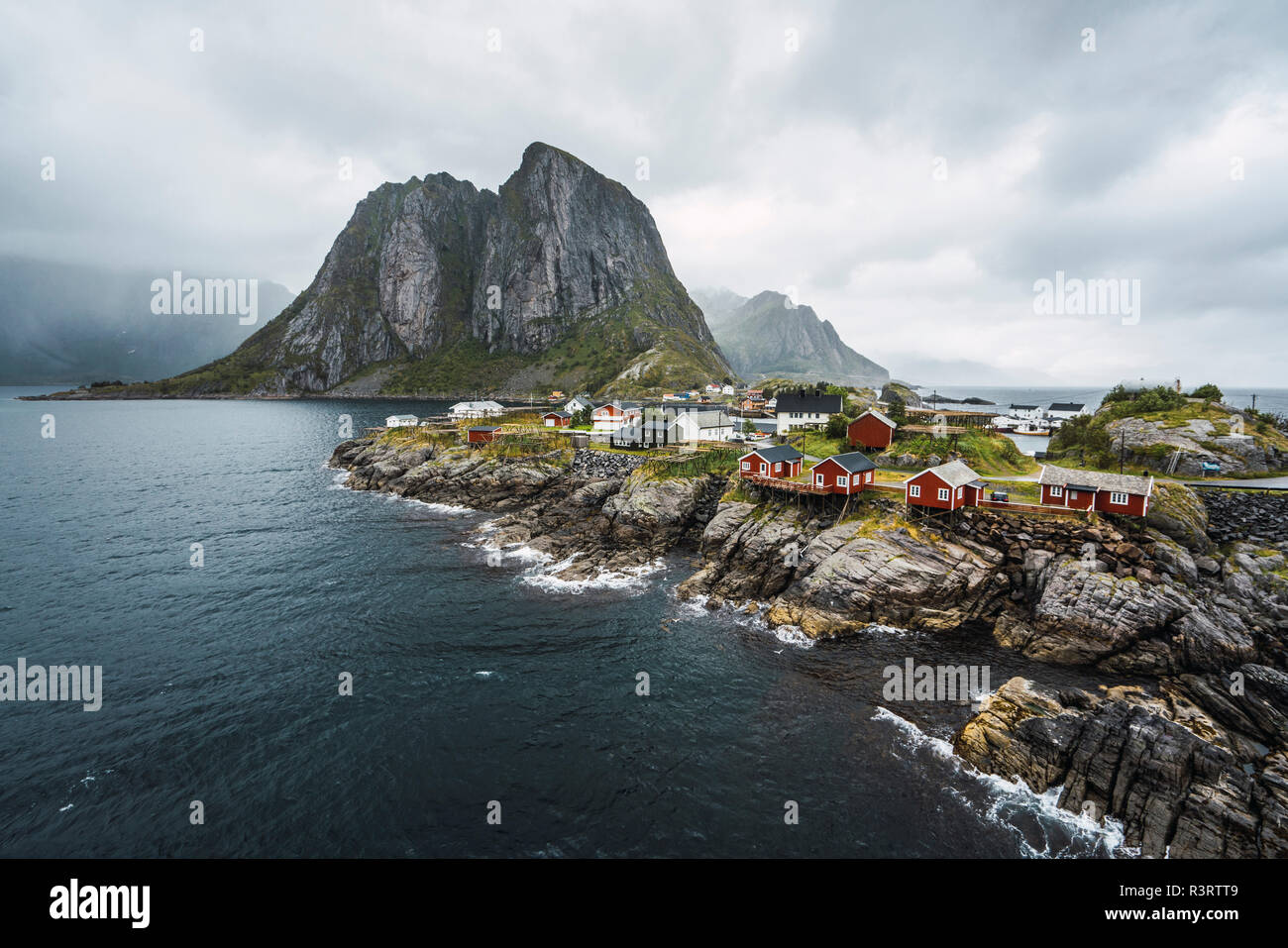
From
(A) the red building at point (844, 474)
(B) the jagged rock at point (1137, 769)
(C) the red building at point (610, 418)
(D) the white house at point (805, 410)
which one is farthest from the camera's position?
(C) the red building at point (610, 418)

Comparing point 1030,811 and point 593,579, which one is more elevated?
point 593,579

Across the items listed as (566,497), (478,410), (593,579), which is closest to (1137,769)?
(593,579)

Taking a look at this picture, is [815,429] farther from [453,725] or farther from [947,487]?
[453,725]

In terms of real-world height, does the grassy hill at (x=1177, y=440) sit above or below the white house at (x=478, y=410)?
below

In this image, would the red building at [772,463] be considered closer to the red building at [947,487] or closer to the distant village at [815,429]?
the distant village at [815,429]

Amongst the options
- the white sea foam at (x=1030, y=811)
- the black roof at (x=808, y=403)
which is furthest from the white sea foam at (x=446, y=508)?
the white sea foam at (x=1030, y=811)

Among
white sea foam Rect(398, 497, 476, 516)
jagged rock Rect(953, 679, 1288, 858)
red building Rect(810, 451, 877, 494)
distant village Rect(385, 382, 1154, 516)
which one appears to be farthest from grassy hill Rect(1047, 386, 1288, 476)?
white sea foam Rect(398, 497, 476, 516)

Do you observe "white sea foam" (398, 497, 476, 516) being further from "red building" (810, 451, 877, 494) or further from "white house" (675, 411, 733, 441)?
"red building" (810, 451, 877, 494)
